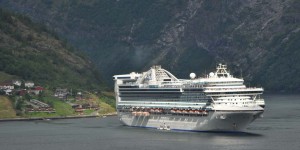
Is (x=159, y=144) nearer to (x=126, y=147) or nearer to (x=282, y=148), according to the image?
(x=126, y=147)

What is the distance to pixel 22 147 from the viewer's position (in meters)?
191

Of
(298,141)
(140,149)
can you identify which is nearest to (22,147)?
(140,149)

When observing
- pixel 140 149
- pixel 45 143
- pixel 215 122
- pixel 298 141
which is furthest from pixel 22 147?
→ pixel 298 141

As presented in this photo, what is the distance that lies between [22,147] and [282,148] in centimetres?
4504

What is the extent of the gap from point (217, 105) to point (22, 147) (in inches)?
1391

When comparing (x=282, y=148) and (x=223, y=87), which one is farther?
(x=223, y=87)

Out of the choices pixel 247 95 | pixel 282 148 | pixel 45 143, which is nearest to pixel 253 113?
pixel 247 95

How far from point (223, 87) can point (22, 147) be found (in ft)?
124

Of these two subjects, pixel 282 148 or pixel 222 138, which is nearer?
pixel 282 148

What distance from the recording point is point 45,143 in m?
197

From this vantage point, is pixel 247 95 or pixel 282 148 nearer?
pixel 282 148

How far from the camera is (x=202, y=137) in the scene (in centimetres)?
19475

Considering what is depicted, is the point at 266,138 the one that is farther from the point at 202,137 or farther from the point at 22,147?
the point at 22,147

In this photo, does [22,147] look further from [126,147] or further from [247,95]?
[247,95]
